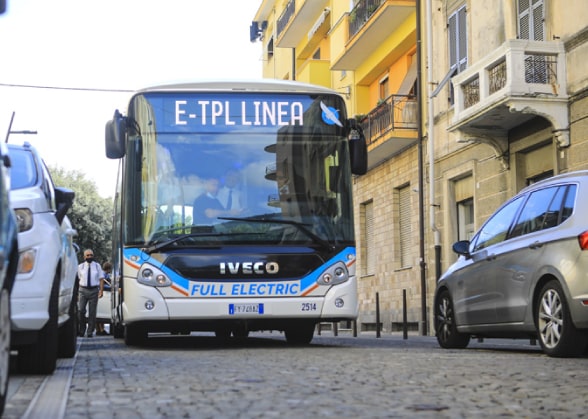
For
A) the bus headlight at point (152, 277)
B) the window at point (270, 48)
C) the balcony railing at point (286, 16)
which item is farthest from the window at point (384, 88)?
the bus headlight at point (152, 277)

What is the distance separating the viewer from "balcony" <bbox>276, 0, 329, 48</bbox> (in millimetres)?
36594

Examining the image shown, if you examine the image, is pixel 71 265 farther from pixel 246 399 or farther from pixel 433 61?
pixel 433 61

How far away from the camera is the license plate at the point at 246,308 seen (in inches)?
472

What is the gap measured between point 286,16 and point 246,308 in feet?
98.3

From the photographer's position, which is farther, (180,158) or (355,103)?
(355,103)

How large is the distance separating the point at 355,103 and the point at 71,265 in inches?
886

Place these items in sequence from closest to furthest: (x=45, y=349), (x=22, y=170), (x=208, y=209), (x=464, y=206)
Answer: (x=45, y=349) → (x=22, y=170) → (x=208, y=209) → (x=464, y=206)

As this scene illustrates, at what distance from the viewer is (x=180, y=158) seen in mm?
12312

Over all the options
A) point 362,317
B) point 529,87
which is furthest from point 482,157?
point 362,317

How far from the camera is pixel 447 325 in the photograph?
42.6 ft

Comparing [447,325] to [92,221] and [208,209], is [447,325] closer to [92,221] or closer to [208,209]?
[208,209]

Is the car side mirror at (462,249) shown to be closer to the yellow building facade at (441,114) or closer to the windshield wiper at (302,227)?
the windshield wiper at (302,227)

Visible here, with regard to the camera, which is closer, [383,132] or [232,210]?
[232,210]

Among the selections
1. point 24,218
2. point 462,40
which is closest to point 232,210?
point 24,218
